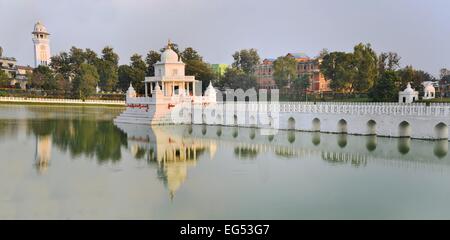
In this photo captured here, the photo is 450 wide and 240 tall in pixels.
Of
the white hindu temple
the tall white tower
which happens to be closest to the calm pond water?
the white hindu temple

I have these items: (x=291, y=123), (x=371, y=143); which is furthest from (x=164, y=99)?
(x=371, y=143)

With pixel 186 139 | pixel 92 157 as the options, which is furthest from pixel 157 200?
pixel 186 139

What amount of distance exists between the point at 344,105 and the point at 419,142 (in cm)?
443

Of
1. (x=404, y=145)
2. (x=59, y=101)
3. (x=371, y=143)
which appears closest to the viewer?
(x=404, y=145)

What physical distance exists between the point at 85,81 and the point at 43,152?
124ft

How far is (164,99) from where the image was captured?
95.4 ft

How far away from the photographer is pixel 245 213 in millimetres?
9203

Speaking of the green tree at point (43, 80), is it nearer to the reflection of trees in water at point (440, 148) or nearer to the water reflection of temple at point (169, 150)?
the water reflection of temple at point (169, 150)

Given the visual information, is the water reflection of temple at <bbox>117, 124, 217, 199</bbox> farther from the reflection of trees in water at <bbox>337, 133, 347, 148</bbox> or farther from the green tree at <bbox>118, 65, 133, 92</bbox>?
the green tree at <bbox>118, 65, 133, 92</bbox>

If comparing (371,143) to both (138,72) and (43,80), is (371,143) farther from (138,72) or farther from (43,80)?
(43,80)

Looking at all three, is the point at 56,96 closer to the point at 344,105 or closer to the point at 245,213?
the point at 344,105

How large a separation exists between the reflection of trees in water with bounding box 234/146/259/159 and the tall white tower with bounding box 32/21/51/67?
65.4m

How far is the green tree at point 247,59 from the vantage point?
196 ft

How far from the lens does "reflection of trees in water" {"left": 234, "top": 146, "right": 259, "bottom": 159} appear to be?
1634 cm
